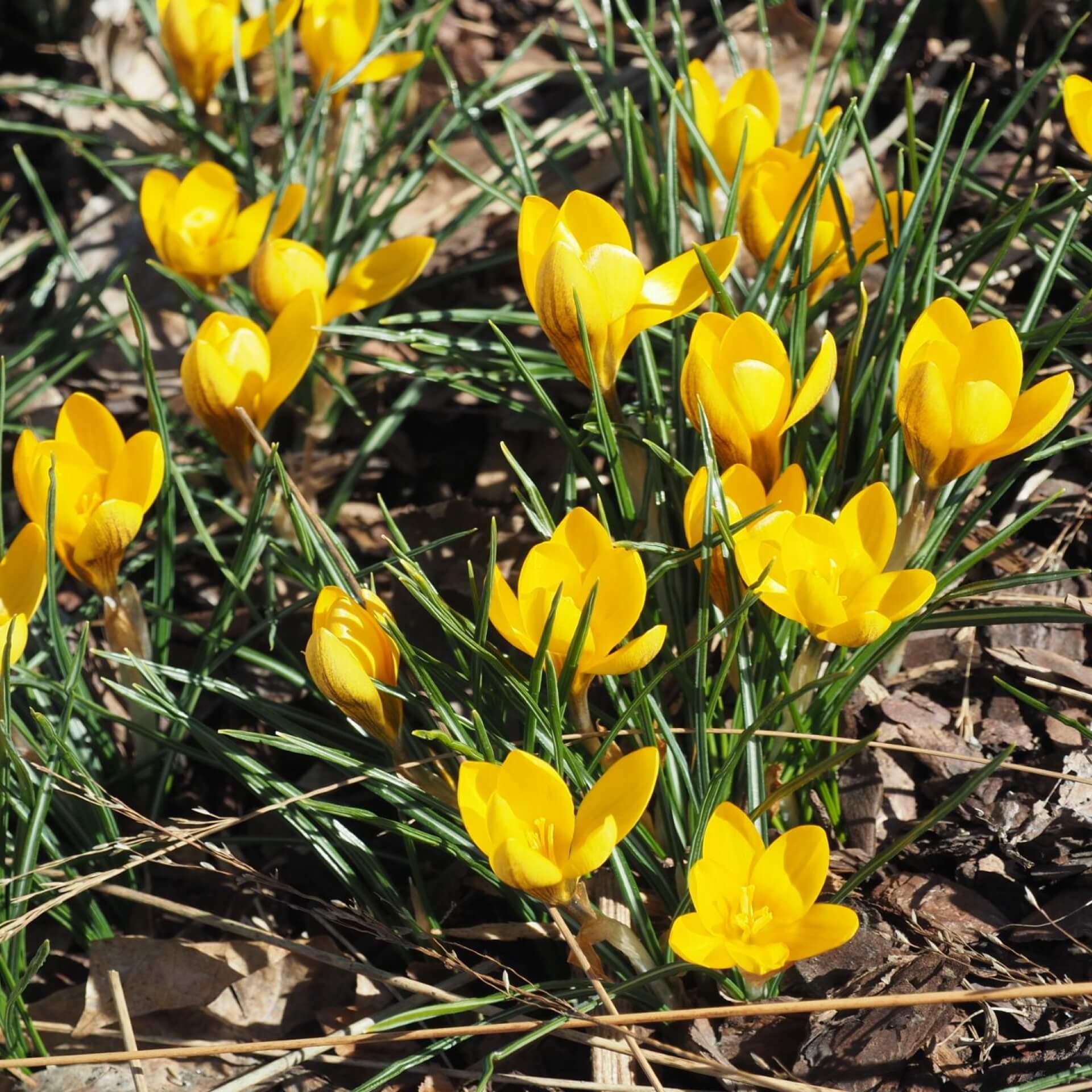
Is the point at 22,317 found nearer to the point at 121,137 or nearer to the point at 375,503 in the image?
the point at 121,137

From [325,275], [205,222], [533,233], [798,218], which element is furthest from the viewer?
[205,222]

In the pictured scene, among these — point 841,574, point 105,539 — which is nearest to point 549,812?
point 841,574

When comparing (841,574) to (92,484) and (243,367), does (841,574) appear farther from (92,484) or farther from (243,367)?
(92,484)

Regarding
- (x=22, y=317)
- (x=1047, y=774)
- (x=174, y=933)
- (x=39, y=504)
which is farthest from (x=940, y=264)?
(x=22, y=317)

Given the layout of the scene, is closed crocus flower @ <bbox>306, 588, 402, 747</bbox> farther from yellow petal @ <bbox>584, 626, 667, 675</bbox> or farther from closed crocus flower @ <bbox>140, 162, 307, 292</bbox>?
closed crocus flower @ <bbox>140, 162, 307, 292</bbox>

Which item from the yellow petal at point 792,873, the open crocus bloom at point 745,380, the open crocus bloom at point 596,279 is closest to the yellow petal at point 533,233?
the open crocus bloom at point 596,279

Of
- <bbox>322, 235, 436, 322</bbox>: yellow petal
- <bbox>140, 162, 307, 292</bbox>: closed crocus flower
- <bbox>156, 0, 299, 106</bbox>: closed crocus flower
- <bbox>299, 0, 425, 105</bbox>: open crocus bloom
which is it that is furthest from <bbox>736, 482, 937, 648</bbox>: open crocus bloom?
<bbox>156, 0, 299, 106</bbox>: closed crocus flower

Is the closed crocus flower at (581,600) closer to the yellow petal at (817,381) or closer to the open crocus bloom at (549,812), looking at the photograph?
the open crocus bloom at (549,812)
